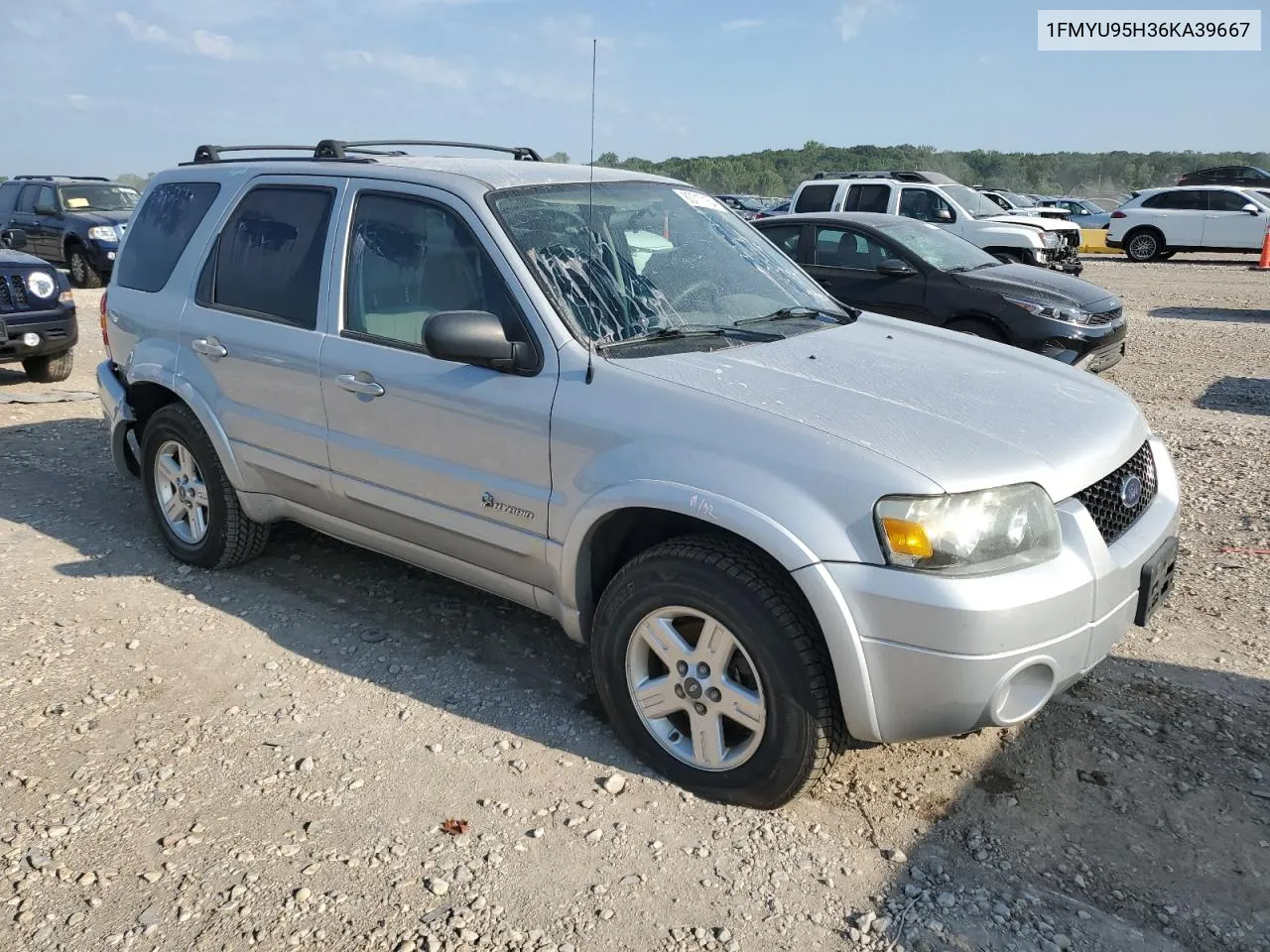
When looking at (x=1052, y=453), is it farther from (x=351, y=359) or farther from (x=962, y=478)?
(x=351, y=359)

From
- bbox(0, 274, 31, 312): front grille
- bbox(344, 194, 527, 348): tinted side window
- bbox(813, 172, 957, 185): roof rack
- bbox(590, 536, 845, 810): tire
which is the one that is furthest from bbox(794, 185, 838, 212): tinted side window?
bbox(590, 536, 845, 810): tire

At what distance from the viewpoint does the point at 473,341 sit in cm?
337

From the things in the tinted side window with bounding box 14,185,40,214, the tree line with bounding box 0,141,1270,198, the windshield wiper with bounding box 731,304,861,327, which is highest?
the tree line with bounding box 0,141,1270,198

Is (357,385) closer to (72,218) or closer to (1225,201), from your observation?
(72,218)

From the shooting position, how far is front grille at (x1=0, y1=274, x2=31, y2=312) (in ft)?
28.7

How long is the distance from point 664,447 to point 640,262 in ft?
3.27

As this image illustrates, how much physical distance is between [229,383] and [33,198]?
1633 centimetres

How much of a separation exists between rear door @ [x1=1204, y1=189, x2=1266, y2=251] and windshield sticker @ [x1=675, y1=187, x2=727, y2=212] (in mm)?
22425

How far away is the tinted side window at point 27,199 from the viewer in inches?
706

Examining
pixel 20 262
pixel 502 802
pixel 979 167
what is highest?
pixel 979 167

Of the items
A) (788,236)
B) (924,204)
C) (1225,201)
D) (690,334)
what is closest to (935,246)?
(788,236)

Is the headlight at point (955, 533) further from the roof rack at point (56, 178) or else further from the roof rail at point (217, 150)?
the roof rack at point (56, 178)

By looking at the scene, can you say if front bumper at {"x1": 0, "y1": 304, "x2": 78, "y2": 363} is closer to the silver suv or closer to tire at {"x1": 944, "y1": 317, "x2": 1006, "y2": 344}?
the silver suv

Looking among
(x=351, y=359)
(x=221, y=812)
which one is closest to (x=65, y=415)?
(x=351, y=359)
